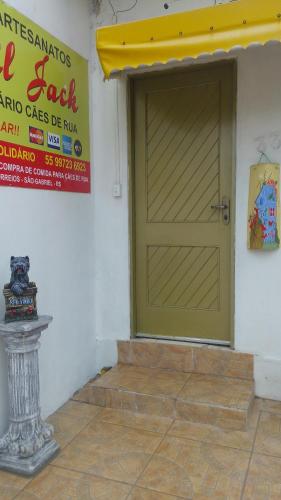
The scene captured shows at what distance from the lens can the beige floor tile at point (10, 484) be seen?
2.13m

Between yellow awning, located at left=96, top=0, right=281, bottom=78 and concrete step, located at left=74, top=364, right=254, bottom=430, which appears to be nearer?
yellow awning, located at left=96, top=0, right=281, bottom=78

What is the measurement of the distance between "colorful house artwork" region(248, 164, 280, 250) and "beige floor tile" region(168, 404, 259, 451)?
1.31 m

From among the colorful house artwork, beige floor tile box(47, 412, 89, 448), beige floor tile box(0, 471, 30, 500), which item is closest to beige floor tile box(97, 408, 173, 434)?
beige floor tile box(47, 412, 89, 448)

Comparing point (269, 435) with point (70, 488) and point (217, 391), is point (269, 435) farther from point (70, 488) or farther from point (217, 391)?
point (70, 488)

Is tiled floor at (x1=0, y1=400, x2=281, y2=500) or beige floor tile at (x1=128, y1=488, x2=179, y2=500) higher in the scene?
tiled floor at (x1=0, y1=400, x2=281, y2=500)

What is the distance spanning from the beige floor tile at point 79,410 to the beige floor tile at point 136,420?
0.22 ft

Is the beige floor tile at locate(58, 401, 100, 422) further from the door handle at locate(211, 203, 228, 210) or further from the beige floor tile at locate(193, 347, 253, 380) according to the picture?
the door handle at locate(211, 203, 228, 210)

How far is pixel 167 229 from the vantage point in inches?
137

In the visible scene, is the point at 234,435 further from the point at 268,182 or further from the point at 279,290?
the point at 268,182

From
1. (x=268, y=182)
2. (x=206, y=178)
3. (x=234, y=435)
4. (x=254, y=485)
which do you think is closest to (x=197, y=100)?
(x=206, y=178)

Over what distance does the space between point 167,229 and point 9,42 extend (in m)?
1.83

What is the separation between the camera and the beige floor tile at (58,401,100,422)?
296 centimetres

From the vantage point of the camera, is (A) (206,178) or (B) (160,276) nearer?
(A) (206,178)

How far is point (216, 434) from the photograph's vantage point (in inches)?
105
